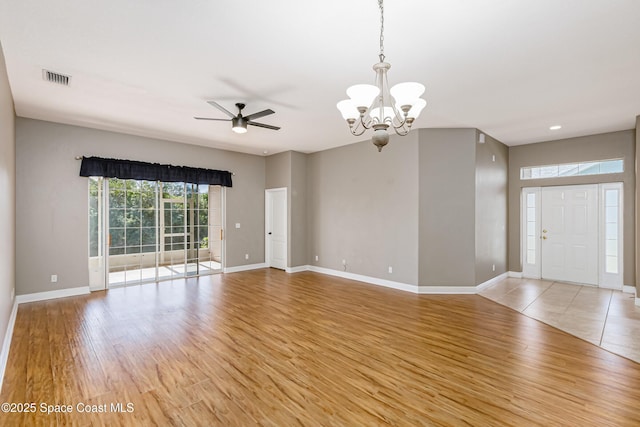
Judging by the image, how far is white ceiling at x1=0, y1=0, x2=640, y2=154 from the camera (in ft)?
7.50

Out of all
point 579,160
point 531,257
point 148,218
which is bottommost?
point 531,257

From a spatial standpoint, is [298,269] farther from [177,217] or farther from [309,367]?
[309,367]

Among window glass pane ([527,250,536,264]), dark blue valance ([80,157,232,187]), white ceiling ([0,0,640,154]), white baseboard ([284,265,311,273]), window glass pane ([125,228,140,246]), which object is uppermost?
white ceiling ([0,0,640,154])

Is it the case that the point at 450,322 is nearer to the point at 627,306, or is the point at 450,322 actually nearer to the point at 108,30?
the point at 627,306

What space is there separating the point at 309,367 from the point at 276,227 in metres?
5.26

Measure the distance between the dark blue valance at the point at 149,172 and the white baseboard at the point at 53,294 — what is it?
202 centimetres

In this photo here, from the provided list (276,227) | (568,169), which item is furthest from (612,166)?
(276,227)

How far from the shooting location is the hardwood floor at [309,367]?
2.21m

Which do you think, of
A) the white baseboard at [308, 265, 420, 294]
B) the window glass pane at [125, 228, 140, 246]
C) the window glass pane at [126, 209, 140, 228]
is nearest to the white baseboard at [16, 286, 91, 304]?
the window glass pane at [125, 228, 140, 246]

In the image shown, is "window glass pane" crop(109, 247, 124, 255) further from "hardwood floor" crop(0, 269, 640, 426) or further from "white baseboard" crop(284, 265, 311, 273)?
"white baseboard" crop(284, 265, 311, 273)

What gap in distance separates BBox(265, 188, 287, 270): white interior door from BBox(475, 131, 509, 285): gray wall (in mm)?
4265

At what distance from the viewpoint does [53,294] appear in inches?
202

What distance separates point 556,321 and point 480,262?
175 centimetres

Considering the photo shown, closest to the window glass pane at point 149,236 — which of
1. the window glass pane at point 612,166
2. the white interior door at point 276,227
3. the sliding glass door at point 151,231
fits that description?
the sliding glass door at point 151,231
